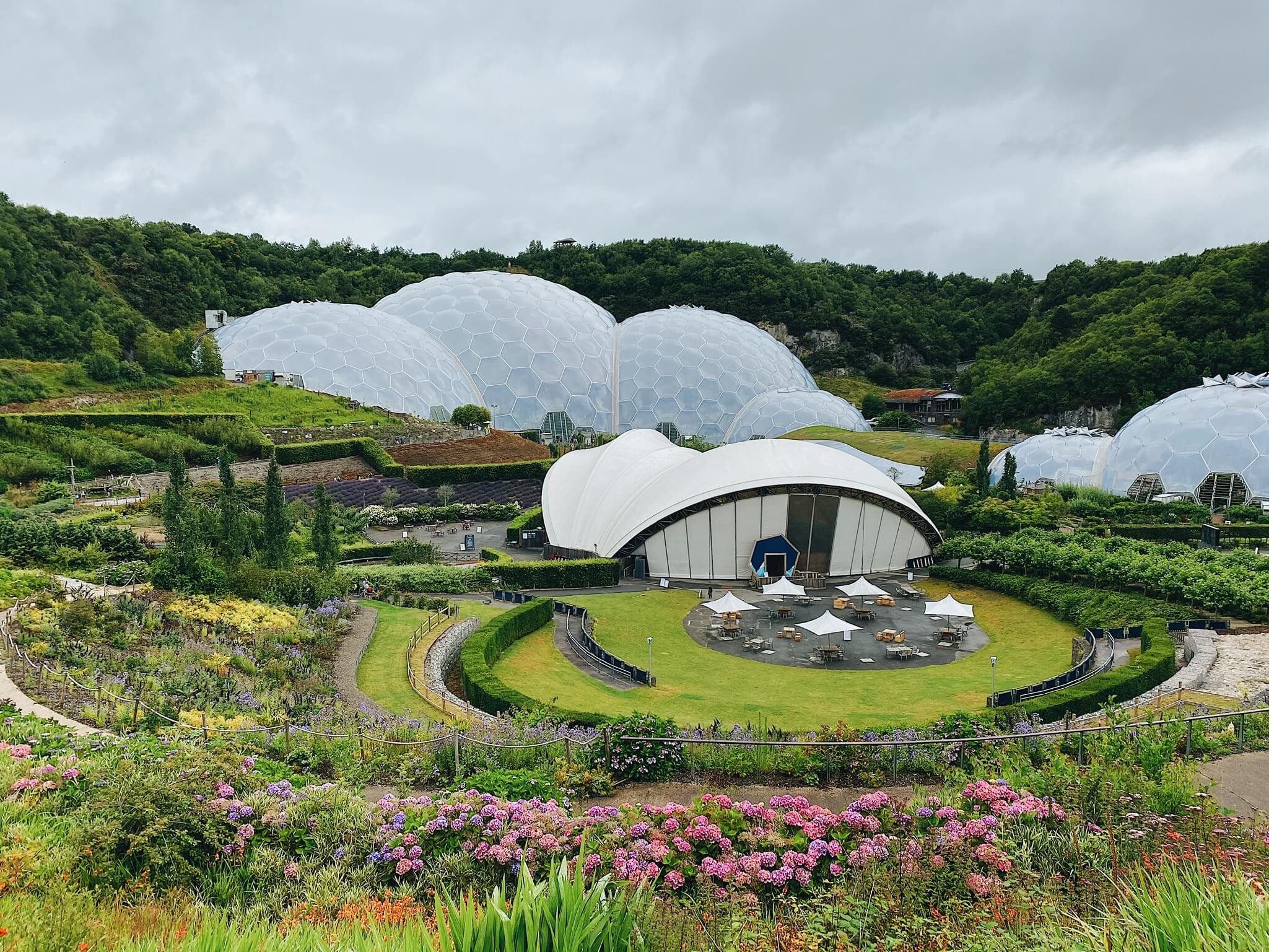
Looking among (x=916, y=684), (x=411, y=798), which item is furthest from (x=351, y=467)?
(x=411, y=798)

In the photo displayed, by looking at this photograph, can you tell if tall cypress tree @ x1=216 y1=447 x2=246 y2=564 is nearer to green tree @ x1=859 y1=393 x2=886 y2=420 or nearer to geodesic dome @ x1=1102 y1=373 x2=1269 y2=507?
geodesic dome @ x1=1102 y1=373 x2=1269 y2=507

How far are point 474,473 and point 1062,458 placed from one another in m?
33.2

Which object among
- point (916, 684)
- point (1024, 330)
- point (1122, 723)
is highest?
point (1024, 330)

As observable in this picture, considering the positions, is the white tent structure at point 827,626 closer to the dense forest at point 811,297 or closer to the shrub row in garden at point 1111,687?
the shrub row in garden at point 1111,687

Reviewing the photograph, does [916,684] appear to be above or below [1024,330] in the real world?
below

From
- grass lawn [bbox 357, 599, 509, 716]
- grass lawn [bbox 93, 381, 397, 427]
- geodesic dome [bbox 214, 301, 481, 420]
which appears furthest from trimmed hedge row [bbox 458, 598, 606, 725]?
geodesic dome [bbox 214, 301, 481, 420]

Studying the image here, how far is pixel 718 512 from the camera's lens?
2650cm

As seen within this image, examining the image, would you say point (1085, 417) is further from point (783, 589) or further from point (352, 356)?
point (352, 356)

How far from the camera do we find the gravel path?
1403 centimetres

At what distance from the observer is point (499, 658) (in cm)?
1764

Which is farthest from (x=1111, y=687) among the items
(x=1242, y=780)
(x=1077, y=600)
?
(x=1077, y=600)

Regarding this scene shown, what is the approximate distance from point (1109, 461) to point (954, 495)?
44.9ft

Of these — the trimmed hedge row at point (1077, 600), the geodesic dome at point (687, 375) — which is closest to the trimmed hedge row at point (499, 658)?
the trimmed hedge row at point (1077, 600)

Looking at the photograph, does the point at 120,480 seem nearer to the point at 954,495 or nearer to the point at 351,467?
the point at 351,467
